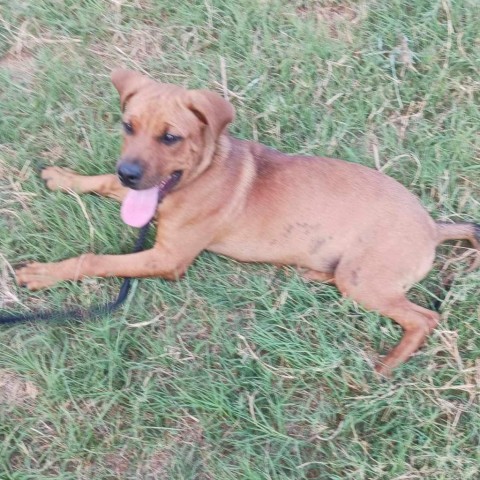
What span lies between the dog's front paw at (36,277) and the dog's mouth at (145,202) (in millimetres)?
604

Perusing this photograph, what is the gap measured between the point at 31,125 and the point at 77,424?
7.35 ft

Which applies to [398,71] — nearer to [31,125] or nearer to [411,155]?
[411,155]

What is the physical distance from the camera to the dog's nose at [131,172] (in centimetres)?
372

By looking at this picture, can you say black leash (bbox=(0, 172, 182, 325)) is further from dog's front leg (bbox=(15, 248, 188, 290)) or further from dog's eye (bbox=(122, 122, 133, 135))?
dog's eye (bbox=(122, 122, 133, 135))

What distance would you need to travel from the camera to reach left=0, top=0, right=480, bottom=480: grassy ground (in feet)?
12.3

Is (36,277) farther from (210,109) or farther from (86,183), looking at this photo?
(210,109)

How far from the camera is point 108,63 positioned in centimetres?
521

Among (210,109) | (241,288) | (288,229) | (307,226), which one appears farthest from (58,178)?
(307,226)

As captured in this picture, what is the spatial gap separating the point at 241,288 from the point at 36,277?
1.29 metres

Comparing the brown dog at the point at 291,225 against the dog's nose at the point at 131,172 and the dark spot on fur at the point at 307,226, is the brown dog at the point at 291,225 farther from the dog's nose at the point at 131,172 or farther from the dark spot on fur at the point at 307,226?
the dog's nose at the point at 131,172

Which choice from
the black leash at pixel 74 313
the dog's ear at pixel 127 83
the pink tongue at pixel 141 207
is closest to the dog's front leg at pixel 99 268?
the black leash at pixel 74 313

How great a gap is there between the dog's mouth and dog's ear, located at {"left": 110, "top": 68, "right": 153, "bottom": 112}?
0.53m

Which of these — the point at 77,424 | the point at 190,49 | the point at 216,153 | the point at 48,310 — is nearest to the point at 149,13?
the point at 190,49

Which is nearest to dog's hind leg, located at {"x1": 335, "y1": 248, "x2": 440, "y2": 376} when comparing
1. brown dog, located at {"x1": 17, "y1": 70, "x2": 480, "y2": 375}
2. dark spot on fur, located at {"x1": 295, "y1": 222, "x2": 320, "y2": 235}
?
brown dog, located at {"x1": 17, "y1": 70, "x2": 480, "y2": 375}
